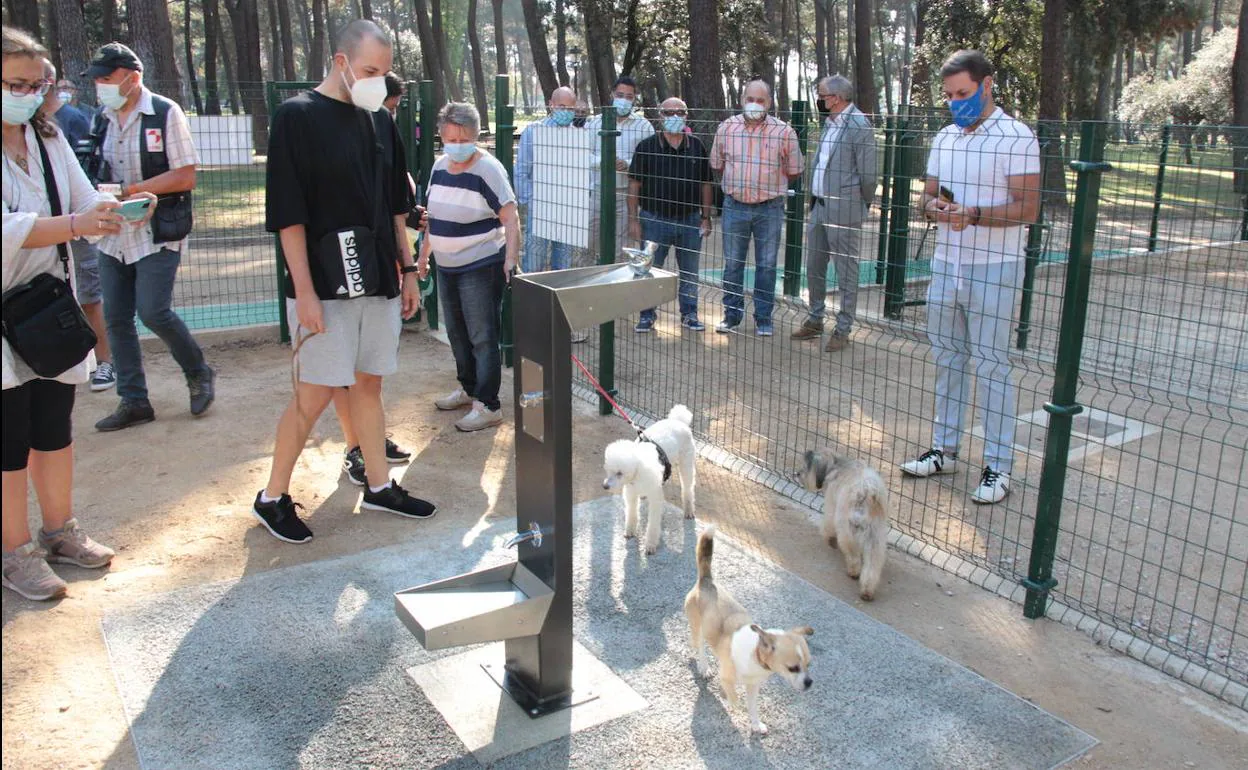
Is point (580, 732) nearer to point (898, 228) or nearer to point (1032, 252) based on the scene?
point (1032, 252)

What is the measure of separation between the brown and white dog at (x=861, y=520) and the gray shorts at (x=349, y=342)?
206 cm

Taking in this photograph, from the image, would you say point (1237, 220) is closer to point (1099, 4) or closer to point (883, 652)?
point (883, 652)

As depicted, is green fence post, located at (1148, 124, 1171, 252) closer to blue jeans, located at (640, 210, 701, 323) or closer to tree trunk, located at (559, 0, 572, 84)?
blue jeans, located at (640, 210, 701, 323)

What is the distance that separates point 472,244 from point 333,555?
7.03 feet

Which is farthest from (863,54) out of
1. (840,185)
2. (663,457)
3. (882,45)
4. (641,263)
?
(882,45)

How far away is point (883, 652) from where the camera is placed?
366 cm

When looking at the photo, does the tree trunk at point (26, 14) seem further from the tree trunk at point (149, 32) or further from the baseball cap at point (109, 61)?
the baseball cap at point (109, 61)

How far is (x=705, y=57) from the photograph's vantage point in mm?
15469

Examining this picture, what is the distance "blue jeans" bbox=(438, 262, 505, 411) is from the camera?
5.96 m

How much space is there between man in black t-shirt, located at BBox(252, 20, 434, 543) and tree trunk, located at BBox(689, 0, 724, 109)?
38.2ft

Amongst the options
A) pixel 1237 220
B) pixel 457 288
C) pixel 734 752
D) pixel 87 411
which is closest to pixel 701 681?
pixel 734 752

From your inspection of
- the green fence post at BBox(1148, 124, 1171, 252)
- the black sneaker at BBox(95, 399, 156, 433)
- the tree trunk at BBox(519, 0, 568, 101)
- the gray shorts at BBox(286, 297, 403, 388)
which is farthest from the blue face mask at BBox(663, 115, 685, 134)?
the tree trunk at BBox(519, 0, 568, 101)

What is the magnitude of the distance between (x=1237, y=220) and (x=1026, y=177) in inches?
314

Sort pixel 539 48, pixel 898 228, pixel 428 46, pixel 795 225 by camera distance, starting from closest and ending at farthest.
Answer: pixel 898 228, pixel 795 225, pixel 539 48, pixel 428 46
